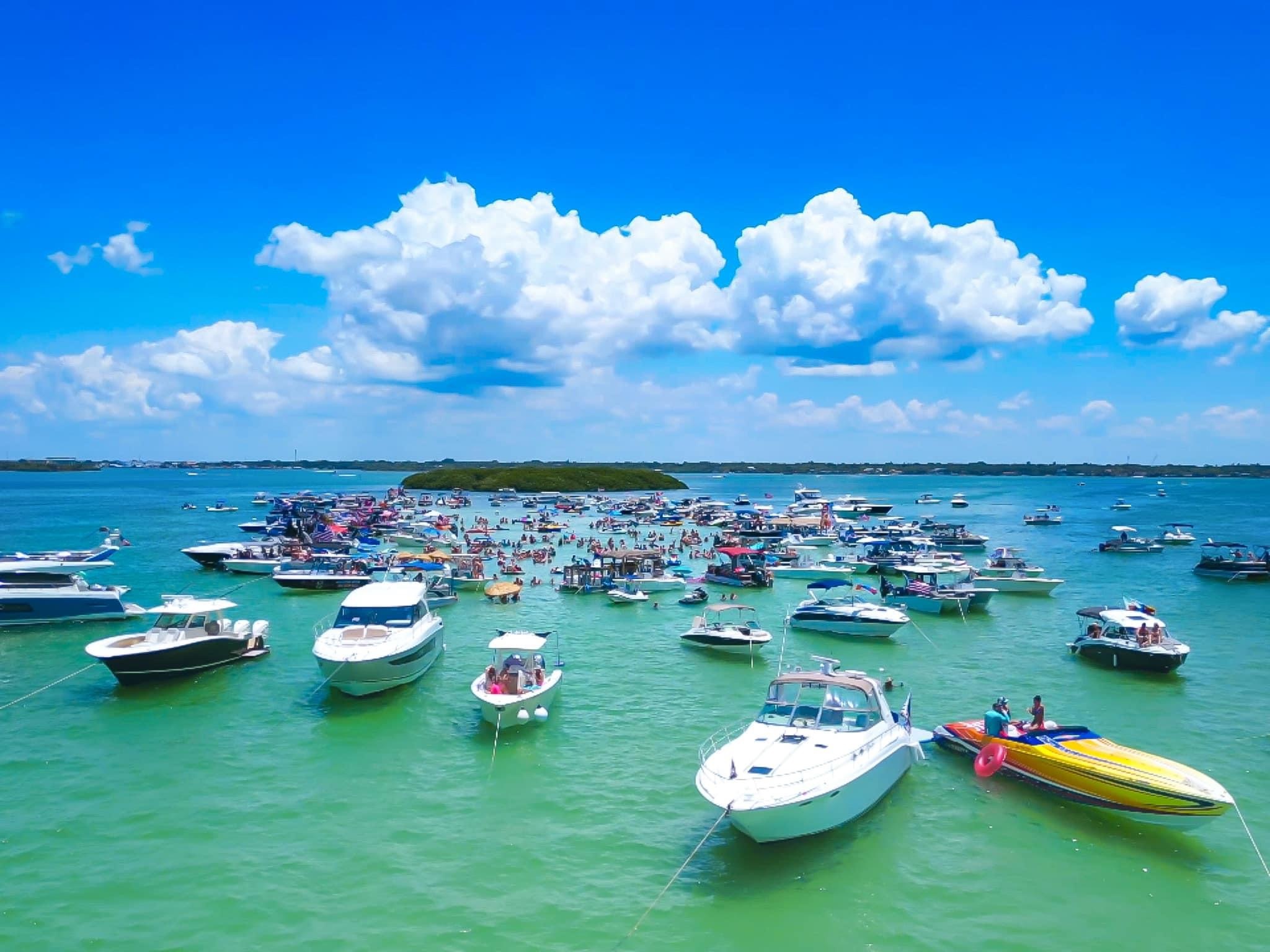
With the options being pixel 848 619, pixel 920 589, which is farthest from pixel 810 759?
pixel 920 589

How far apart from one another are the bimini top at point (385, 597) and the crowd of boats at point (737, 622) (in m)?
0.12

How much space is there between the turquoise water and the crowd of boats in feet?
3.48

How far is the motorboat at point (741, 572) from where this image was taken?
62.8m

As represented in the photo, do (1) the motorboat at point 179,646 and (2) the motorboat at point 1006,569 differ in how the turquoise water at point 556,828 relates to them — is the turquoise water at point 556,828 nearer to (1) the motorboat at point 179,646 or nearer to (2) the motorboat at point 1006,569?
(1) the motorboat at point 179,646

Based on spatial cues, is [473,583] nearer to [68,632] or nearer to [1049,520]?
[68,632]

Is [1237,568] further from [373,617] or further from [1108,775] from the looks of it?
[373,617]

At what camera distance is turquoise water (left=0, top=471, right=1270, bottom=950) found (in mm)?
16266

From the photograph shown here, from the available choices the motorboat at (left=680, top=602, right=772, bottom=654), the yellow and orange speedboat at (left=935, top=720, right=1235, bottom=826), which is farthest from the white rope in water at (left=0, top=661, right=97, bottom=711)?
the yellow and orange speedboat at (left=935, top=720, right=1235, bottom=826)

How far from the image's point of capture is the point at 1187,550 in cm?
9194

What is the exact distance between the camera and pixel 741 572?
63438 mm

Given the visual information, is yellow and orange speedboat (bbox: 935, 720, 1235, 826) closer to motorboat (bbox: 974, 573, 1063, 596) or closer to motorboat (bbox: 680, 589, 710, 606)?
motorboat (bbox: 680, 589, 710, 606)

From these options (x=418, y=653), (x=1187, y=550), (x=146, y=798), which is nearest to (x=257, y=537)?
(x=418, y=653)

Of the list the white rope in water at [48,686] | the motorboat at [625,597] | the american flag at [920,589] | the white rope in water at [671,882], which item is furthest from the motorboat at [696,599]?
the white rope in water at [671,882]

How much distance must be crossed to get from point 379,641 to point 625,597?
25.0m
